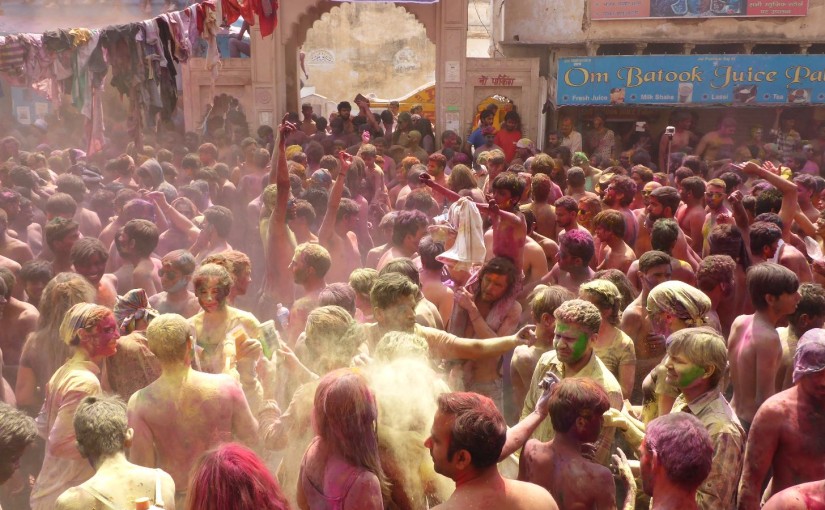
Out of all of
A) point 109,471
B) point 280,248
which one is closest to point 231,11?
point 280,248

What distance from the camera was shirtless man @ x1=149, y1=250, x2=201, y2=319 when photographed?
5434 millimetres

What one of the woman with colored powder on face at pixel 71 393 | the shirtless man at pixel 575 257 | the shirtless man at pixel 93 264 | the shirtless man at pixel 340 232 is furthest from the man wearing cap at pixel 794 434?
the shirtless man at pixel 93 264

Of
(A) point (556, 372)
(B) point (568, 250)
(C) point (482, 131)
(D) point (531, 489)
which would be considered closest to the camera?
(D) point (531, 489)

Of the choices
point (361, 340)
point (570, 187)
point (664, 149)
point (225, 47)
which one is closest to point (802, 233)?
point (570, 187)

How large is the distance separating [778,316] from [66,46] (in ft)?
23.1

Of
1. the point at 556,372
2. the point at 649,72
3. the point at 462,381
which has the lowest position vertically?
the point at 462,381

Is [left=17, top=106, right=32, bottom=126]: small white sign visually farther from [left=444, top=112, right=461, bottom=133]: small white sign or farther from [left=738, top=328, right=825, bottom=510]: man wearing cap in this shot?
[left=738, top=328, right=825, bottom=510]: man wearing cap

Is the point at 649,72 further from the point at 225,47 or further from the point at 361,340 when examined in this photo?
the point at 361,340

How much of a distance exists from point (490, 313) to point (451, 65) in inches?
458

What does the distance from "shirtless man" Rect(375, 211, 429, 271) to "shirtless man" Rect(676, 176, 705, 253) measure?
9.10 feet

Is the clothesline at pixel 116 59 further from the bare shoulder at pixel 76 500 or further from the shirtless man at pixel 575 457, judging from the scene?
the shirtless man at pixel 575 457

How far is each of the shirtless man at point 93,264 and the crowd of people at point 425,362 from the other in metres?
0.01

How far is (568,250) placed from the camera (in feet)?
18.5

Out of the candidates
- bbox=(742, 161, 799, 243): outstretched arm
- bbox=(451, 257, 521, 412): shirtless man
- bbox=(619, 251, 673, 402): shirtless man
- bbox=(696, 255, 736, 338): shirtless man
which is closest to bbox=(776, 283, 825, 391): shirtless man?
bbox=(696, 255, 736, 338): shirtless man
